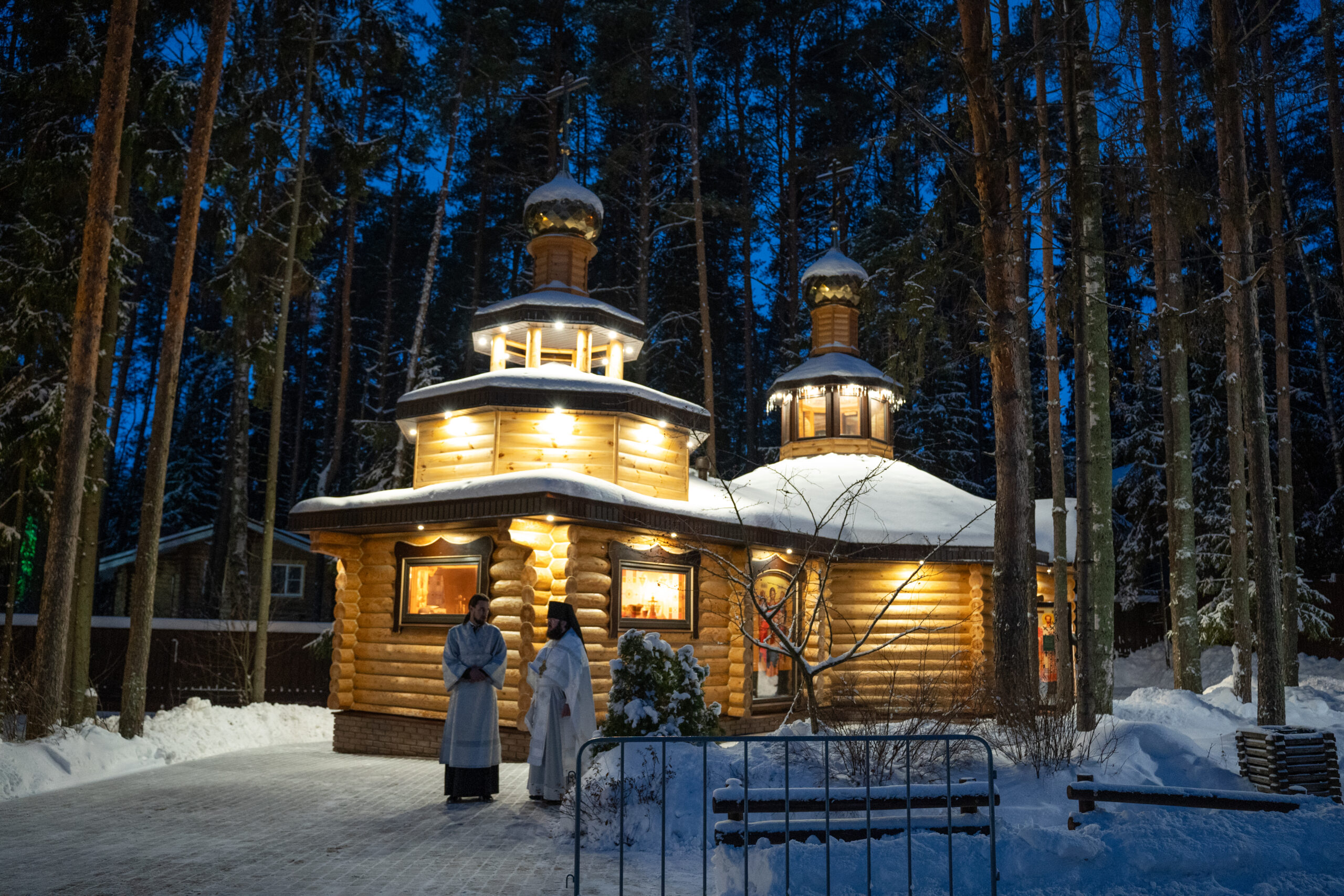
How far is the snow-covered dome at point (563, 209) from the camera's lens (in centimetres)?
1733

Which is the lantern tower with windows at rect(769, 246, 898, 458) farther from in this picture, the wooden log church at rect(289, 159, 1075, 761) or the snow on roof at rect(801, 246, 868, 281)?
the wooden log church at rect(289, 159, 1075, 761)

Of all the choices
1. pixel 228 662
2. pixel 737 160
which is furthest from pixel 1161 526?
pixel 228 662

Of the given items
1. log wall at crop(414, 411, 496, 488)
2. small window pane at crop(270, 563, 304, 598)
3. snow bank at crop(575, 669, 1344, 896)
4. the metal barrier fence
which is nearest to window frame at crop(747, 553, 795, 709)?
log wall at crop(414, 411, 496, 488)

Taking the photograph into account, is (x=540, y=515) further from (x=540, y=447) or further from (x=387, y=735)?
(x=387, y=735)

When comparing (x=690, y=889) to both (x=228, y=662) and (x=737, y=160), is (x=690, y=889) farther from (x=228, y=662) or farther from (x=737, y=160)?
(x=737, y=160)

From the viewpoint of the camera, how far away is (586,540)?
12.2m

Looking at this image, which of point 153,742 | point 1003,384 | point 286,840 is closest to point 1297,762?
point 1003,384

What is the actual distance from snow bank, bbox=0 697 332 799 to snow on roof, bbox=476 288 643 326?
7.14m

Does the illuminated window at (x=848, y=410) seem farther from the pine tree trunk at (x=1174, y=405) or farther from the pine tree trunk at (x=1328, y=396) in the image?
the pine tree trunk at (x=1328, y=396)

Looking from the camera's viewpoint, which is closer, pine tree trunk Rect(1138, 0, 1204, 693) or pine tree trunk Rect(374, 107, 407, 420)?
pine tree trunk Rect(1138, 0, 1204, 693)

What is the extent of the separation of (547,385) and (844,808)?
31.0 feet

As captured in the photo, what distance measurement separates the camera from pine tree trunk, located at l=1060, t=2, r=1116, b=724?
11055 millimetres

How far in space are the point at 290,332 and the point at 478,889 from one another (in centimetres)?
3128

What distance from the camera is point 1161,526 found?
2545cm
